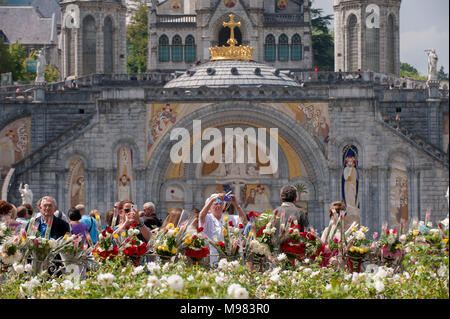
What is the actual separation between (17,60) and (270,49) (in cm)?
1646

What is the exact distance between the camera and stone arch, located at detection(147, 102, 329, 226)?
153 ft

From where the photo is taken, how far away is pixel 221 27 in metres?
65.3

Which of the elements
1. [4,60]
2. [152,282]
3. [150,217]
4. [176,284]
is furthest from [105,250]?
[4,60]

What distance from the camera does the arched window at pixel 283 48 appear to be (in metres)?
64.6

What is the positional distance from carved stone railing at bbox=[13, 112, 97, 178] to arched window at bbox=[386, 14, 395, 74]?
2032 centimetres

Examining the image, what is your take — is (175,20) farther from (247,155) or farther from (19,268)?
(19,268)

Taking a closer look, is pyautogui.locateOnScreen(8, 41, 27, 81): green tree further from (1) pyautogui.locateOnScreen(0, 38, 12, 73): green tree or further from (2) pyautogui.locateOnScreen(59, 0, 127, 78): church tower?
(2) pyautogui.locateOnScreen(59, 0, 127, 78): church tower

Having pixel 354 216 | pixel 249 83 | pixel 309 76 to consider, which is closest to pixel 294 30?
pixel 309 76

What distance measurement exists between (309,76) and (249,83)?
23.5 feet

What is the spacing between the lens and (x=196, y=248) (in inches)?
630

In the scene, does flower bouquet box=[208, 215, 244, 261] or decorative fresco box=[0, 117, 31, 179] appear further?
decorative fresco box=[0, 117, 31, 179]

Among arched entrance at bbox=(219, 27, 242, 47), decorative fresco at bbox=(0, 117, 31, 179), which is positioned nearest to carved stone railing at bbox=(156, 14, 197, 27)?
arched entrance at bbox=(219, 27, 242, 47)

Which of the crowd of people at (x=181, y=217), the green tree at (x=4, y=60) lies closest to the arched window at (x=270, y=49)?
the green tree at (x=4, y=60)

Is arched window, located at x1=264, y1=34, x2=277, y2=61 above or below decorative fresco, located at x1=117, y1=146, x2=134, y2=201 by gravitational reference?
above
